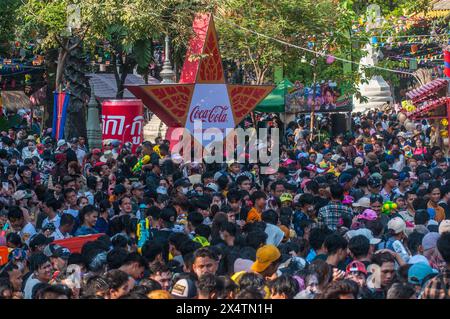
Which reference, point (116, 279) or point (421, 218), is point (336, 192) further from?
point (116, 279)

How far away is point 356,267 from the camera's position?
9484 mm

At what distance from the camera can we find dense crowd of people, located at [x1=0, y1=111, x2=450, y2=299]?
8641 millimetres

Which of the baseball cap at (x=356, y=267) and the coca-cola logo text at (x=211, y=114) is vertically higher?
the coca-cola logo text at (x=211, y=114)

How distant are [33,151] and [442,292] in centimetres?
1538

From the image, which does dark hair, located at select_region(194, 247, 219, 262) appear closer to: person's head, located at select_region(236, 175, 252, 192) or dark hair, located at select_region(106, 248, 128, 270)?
dark hair, located at select_region(106, 248, 128, 270)

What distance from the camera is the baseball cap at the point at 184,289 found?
835cm

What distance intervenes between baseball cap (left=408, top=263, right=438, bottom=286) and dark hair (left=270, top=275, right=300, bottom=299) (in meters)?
1.03

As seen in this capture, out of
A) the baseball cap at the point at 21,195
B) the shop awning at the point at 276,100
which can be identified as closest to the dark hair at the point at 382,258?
the baseball cap at the point at 21,195

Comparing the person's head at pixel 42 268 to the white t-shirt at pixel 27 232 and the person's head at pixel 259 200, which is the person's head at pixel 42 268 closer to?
the white t-shirt at pixel 27 232

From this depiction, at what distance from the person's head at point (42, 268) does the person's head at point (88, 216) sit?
2.61 meters

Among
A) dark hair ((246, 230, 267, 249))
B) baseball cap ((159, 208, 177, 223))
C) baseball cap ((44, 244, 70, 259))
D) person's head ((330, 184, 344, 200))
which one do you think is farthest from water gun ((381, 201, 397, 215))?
baseball cap ((44, 244, 70, 259))

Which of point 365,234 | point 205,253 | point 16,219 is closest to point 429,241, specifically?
point 365,234

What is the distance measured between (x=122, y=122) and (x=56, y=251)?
44.3 ft
